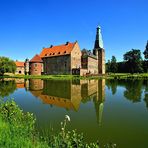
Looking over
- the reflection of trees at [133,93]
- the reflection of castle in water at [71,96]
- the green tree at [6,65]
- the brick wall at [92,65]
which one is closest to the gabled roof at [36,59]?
the green tree at [6,65]

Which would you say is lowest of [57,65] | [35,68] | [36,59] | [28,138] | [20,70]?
[28,138]

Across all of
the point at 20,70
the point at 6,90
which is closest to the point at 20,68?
the point at 20,70

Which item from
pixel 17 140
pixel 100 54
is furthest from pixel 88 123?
pixel 100 54

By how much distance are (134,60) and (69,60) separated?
108ft

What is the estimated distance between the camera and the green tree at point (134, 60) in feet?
318

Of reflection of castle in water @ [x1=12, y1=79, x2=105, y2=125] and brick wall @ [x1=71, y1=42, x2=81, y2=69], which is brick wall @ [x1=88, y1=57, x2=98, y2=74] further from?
reflection of castle in water @ [x1=12, y1=79, x2=105, y2=125]

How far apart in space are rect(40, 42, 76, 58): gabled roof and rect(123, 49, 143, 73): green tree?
30.2 m

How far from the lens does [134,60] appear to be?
97.3 meters

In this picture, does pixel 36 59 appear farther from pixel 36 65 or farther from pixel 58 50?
pixel 58 50

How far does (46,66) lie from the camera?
293 ft

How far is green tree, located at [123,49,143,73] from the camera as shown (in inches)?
3819

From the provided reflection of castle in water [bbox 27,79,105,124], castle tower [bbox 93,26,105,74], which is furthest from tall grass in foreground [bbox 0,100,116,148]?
castle tower [bbox 93,26,105,74]

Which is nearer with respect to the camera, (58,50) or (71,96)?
(71,96)

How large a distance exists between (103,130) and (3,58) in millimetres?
69443
